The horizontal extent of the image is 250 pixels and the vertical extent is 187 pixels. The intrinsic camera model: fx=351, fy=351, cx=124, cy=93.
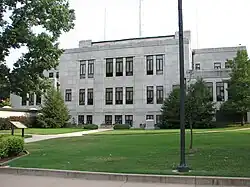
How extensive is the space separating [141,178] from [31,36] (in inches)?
451

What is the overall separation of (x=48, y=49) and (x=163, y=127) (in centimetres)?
2942

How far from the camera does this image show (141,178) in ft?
31.5

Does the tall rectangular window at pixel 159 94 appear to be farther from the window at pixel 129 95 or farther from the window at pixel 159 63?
the window at pixel 129 95

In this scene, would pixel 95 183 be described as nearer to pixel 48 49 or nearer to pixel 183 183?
pixel 183 183

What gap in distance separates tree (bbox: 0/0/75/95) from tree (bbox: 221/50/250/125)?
28.6 meters

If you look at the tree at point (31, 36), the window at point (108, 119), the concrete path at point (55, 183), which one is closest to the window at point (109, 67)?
the window at point (108, 119)

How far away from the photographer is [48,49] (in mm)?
19000

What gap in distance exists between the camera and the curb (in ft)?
29.2

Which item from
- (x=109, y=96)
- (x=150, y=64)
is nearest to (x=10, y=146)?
(x=150, y=64)

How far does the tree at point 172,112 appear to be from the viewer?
44094 millimetres

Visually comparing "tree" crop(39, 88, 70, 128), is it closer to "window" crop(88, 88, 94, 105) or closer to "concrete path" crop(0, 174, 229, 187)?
"window" crop(88, 88, 94, 105)

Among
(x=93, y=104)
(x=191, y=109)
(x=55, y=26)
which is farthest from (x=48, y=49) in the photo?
(x=93, y=104)

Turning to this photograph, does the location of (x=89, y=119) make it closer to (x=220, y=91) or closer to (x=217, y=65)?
(x=220, y=91)

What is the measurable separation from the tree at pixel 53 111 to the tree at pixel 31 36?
2995 cm
